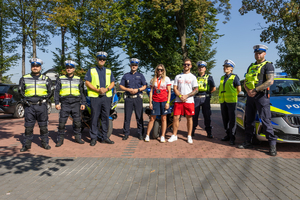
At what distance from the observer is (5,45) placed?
27344 mm

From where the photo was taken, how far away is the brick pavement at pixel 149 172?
3180 mm

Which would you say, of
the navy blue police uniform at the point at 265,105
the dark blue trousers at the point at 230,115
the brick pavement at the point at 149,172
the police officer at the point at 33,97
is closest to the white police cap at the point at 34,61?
the police officer at the point at 33,97

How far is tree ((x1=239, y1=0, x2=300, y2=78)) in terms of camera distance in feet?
40.1

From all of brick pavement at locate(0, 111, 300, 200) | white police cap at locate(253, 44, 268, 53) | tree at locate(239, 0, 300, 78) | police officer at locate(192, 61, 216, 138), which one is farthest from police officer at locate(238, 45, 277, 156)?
tree at locate(239, 0, 300, 78)

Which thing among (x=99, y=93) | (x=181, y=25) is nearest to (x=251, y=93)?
(x=99, y=93)

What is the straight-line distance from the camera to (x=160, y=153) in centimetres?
516

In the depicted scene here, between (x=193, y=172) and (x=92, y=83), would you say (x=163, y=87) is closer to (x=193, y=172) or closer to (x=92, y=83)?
(x=92, y=83)

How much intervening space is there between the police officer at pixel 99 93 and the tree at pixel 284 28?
411 inches

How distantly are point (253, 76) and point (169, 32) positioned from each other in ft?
68.3

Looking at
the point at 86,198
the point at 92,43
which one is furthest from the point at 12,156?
the point at 92,43

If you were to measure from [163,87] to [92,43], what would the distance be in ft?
75.6

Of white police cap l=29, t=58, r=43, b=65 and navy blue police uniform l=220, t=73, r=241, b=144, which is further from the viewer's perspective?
navy blue police uniform l=220, t=73, r=241, b=144

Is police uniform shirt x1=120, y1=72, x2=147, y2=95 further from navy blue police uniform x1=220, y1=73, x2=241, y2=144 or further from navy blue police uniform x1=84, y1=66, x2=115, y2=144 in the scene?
navy blue police uniform x1=220, y1=73, x2=241, y2=144

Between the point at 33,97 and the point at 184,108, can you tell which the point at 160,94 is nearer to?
the point at 184,108
